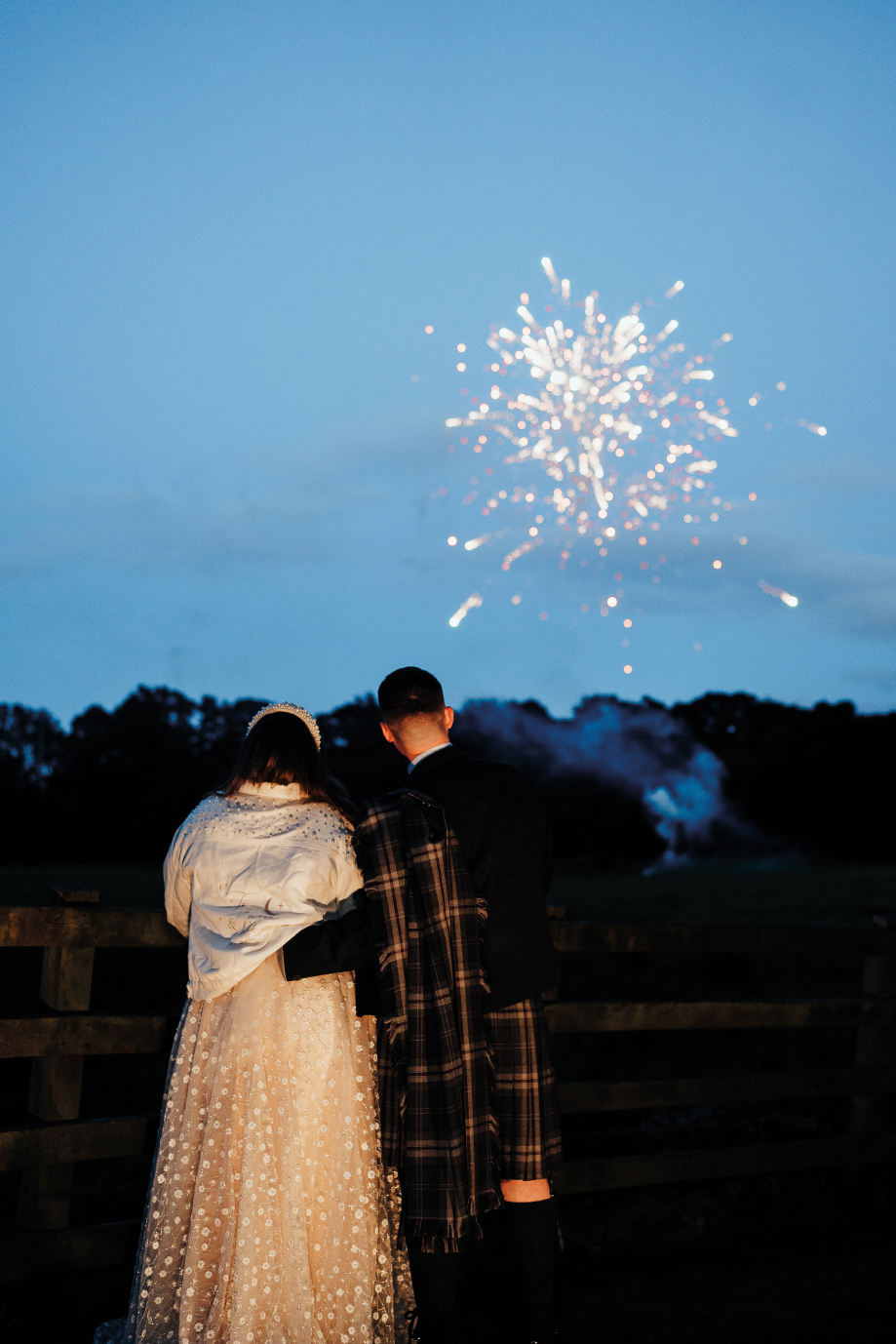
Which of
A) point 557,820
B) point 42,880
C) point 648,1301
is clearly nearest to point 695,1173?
point 648,1301

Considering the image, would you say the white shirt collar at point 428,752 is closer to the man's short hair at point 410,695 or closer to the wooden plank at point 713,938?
the man's short hair at point 410,695

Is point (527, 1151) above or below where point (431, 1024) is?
below

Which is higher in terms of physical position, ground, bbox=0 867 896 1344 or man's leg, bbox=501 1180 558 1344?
man's leg, bbox=501 1180 558 1344

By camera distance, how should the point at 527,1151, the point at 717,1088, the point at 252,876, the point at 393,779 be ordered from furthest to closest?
the point at 393,779, the point at 717,1088, the point at 252,876, the point at 527,1151

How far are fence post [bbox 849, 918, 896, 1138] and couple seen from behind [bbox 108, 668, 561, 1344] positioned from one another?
2.68 meters

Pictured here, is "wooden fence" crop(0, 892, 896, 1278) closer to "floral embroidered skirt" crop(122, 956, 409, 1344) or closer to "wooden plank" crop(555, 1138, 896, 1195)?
"wooden plank" crop(555, 1138, 896, 1195)

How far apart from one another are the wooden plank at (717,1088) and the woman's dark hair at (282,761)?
68.2 inches

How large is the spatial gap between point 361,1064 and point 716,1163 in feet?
7.35

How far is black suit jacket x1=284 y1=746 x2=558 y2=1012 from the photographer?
312 centimetres

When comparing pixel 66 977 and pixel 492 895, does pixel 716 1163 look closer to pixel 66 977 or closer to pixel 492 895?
pixel 492 895

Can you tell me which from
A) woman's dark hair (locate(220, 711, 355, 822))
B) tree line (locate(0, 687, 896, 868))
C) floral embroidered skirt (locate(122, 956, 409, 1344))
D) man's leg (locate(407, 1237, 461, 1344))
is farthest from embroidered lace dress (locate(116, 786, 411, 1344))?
tree line (locate(0, 687, 896, 868))

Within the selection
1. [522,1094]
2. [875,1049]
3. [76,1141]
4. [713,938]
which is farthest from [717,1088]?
[76,1141]

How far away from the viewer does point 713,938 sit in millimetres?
4672

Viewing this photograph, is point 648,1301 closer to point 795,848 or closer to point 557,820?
point 557,820
